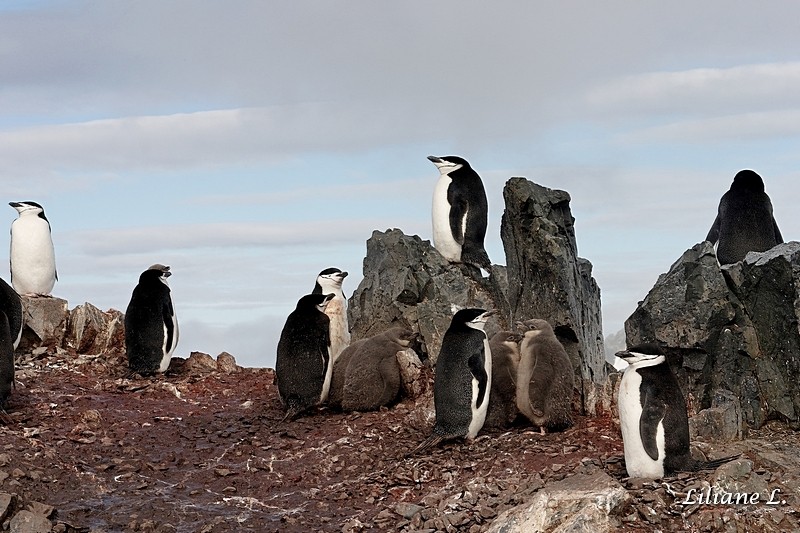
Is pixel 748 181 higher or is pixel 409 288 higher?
Result: pixel 748 181

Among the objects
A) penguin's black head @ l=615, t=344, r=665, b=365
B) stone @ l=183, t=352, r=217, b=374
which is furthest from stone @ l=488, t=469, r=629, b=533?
stone @ l=183, t=352, r=217, b=374

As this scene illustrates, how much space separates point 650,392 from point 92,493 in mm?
5315

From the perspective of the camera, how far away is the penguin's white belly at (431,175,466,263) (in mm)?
14328

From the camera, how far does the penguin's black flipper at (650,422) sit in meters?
8.40

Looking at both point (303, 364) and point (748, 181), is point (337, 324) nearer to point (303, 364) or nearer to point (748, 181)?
point (303, 364)

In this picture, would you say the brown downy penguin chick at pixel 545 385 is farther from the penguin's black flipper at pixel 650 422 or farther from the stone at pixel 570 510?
the stone at pixel 570 510

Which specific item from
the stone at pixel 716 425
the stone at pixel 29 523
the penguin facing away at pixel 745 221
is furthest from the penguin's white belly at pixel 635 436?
the penguin facing away at pixel 745 221

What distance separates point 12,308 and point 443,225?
607 cm

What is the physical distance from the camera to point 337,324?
536 inches

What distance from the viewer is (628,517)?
7.87 metres

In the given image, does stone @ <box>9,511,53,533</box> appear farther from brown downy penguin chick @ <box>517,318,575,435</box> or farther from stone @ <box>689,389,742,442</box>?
stone @ <box>689,389,742,442</box>

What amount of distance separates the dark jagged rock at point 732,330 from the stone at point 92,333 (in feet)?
24.7

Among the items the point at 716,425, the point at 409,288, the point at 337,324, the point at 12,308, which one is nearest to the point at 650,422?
the point at 716,425

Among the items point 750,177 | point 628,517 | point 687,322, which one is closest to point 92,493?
point 628,517
